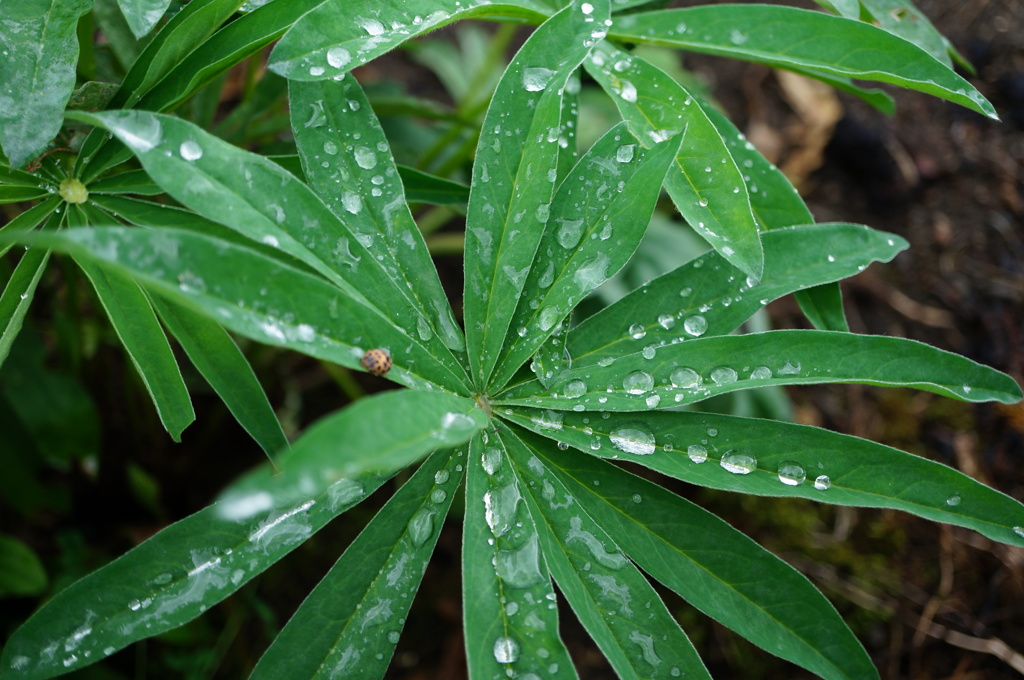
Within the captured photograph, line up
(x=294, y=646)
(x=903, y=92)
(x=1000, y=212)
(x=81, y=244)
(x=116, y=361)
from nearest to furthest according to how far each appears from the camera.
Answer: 1. (x=81, y=244)
2. (x=294, y=646)
3. (x=116, y=361)
4. (x=1000, y=212)
5. (x=903, y=92)

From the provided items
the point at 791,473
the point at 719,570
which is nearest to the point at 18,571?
the point at 719,570

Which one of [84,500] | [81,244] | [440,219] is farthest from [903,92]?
[84,500]

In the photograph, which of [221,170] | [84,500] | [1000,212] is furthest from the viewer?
[1000,212]

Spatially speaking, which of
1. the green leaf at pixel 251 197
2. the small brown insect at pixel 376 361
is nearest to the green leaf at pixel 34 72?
the green leaf at pixel 251 197

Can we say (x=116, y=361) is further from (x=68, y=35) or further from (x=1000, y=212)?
(x=1000, y=212)

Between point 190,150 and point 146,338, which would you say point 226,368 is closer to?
point 146,338

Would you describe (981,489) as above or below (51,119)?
below

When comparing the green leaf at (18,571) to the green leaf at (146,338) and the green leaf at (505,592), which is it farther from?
the green leaf at (505,592)

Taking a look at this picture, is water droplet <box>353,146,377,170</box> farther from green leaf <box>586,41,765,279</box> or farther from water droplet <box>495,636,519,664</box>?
water droplet <box>495,636,519,664</box>
